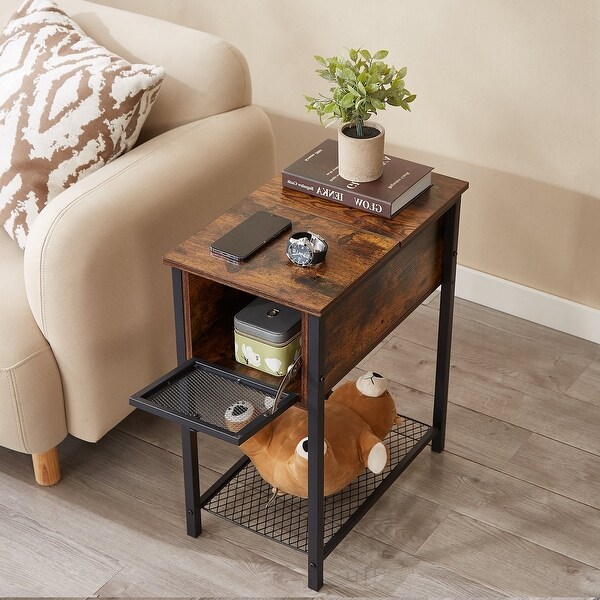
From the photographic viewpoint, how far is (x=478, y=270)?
8.27 ft

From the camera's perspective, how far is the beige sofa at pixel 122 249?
1.77 meters

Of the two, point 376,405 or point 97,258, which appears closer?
point 97,258

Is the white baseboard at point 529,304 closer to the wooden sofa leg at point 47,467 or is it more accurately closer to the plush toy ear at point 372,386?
the plush toy ear at point 372,386

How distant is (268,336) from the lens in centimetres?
159

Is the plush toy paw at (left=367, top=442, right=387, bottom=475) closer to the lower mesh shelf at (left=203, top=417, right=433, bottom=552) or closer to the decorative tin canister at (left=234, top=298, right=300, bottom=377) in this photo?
the lower mesh shelf at (left=203, top=417, right=433, bottom=552)

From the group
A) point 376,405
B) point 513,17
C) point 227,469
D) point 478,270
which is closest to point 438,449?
point 376,405

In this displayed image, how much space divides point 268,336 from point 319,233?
20 cm

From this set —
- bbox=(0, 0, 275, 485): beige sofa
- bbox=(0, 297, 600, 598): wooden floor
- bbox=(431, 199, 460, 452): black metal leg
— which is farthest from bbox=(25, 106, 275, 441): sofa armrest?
bbox=(431, 199, 460, 452): black metal leg

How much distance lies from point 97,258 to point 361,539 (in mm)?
713

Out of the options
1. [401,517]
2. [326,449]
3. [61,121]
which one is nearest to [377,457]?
[326,449]

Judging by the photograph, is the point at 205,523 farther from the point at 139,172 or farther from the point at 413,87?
the point at 413,87

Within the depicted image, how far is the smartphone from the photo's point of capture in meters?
1.59

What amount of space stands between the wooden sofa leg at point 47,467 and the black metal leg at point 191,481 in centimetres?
28

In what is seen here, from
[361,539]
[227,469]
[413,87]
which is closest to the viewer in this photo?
[361,539]
